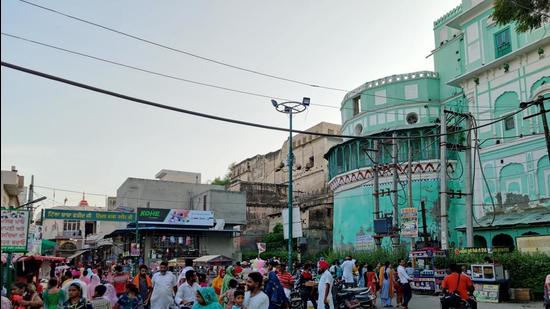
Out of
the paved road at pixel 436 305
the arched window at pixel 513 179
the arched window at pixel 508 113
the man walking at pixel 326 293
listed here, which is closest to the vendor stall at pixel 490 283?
the paved road at pixel 436 305

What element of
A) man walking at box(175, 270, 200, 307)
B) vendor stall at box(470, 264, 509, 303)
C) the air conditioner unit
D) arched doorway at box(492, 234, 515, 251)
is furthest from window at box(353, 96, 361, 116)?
man walking at box(175, 270, 200, 307)

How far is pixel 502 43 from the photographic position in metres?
29.5

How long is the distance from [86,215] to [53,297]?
94.5ft

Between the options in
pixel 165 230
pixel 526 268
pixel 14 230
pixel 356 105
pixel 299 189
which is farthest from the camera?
pixel 299 189

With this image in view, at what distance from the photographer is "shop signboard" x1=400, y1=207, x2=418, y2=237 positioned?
22438mm

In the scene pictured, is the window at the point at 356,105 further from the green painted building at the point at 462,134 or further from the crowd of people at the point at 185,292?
the crowd of people at the point at 185,292

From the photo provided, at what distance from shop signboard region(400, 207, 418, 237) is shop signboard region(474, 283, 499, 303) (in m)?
3.91

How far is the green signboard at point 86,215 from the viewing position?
1416 inches

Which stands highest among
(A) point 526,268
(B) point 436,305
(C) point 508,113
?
(C) point 508,113

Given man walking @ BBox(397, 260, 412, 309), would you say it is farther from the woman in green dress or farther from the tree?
the woman in green dress

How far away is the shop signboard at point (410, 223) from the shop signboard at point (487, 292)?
391 centimetres

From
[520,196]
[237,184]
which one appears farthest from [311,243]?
[520,196]

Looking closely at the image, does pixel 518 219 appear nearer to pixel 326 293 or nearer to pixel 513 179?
pixel 513 179

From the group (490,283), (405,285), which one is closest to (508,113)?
(490,283)
